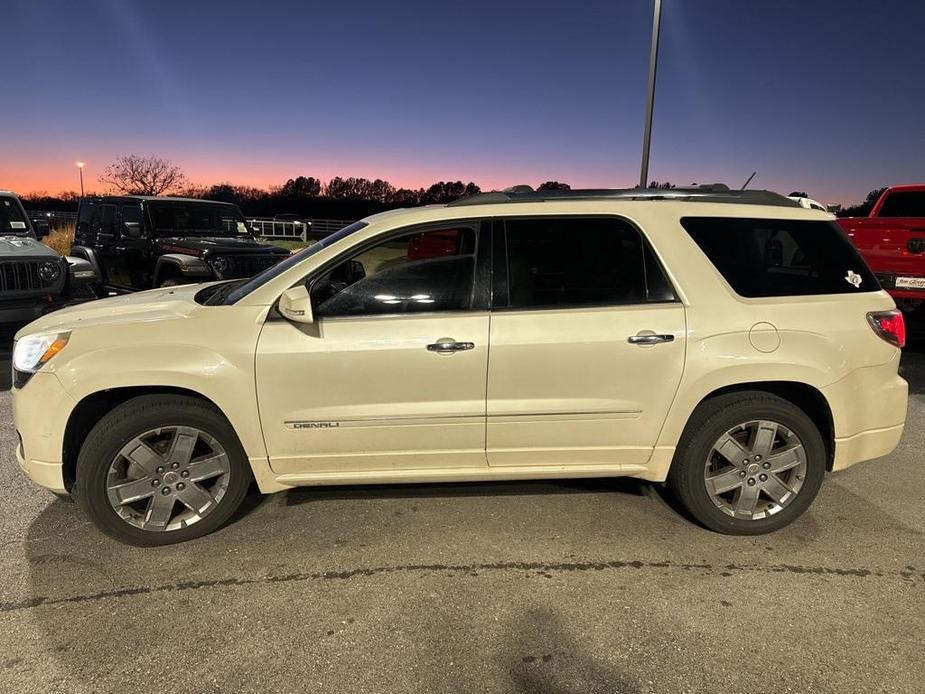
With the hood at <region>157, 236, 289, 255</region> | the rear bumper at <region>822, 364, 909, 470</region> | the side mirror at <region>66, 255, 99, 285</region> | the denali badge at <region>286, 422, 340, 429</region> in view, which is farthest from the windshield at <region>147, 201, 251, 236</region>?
the rear bumper at <region>822, 364, 909, 470</region>

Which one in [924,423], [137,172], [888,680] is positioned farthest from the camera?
[137,172]

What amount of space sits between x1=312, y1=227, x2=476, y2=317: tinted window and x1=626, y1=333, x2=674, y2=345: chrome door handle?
2.77ft

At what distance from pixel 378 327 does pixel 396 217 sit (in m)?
0.62

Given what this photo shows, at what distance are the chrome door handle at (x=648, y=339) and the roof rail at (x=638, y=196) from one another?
0.79 metres

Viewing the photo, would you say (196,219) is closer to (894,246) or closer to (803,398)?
(803,398)

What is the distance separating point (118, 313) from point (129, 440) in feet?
2.41

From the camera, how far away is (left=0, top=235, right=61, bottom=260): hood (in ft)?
23.1

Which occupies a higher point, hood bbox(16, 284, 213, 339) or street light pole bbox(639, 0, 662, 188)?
street light pole bbox(639, 0, 662, 188)

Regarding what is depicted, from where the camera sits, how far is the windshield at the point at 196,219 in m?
9.47

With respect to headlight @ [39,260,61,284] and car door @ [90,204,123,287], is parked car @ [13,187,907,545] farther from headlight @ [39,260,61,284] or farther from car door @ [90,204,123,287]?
car door @ [90,204,123,287]

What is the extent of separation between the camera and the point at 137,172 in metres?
41.8

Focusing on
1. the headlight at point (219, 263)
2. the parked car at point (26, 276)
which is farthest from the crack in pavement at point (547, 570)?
the headlight at point (219, 263)

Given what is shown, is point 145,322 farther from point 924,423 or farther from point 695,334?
point 924,423

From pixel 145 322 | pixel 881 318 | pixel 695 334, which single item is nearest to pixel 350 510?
pixel 145 322
